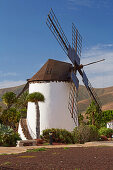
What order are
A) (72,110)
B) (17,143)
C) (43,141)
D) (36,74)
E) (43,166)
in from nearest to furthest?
(43,166)
(17,143)
(43,141)
(72,110)
(36,74)

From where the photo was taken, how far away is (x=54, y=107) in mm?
28594

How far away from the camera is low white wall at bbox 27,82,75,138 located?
28241 mm

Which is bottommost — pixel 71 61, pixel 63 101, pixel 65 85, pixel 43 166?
pixel 43 166

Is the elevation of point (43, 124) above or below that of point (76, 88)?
below

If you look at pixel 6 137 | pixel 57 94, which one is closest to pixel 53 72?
pixel 57 94

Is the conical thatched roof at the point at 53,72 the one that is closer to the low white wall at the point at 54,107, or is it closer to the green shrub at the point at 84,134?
the low white wall at the point at 54,107

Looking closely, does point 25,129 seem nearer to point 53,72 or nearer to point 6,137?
point 53,72

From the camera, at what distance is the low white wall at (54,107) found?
92.7 feet

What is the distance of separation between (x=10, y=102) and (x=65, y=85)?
12861mm

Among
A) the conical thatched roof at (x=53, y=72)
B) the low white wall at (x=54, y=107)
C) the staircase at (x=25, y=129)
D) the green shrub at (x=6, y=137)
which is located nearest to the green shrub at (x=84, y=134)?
the low white wall at (x=54, y=107)

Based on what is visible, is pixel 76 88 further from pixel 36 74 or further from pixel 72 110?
pixel 36 74

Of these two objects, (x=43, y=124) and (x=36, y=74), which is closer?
(x=43, y=124)

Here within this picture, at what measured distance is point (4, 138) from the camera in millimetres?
20047

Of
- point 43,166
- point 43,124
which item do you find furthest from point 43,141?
point 43,166
